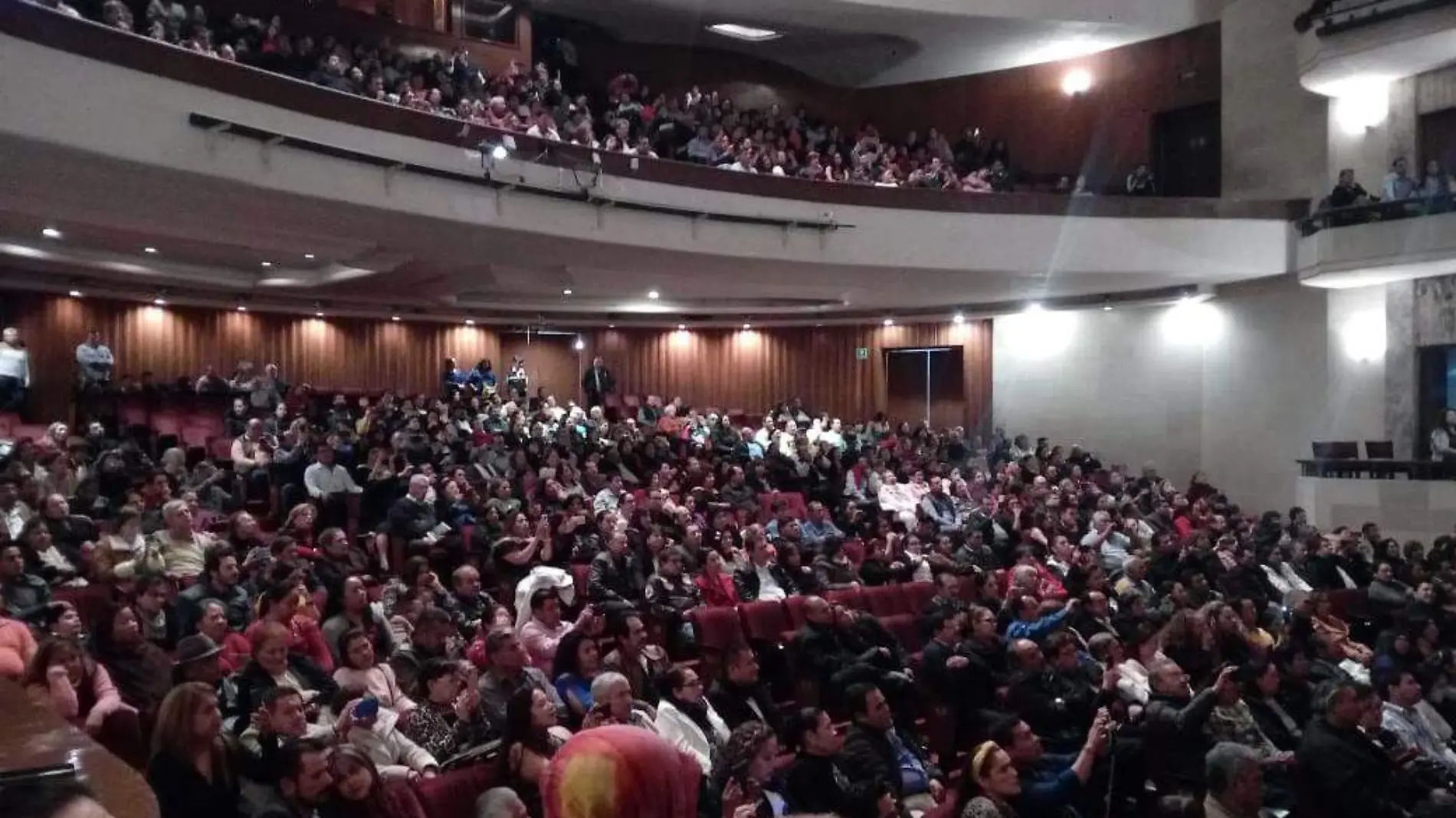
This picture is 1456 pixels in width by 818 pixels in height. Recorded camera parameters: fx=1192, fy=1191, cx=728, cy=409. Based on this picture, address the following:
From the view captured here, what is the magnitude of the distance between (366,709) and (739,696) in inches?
60.5

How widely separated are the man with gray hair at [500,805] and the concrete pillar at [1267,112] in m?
11.5

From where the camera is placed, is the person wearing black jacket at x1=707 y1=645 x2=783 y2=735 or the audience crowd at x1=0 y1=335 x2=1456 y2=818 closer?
the audience crowd at x1=0 y1=335 x2=1456 y2=818

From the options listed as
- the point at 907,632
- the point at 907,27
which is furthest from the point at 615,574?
the point at 907,27

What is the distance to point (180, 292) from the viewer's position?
1209cm

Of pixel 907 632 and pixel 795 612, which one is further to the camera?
pixel 907 632

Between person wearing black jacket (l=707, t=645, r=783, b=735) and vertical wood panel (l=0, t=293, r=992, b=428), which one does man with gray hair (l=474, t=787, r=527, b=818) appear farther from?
vertical wood panel (l=0, t=293, r=992, b=428)

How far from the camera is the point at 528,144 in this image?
8.76 meters

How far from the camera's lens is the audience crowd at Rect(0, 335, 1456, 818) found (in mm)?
3342

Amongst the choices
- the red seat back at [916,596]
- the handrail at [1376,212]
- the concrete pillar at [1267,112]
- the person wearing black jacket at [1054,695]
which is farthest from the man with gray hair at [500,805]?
the concrete pillar at [1267,112]

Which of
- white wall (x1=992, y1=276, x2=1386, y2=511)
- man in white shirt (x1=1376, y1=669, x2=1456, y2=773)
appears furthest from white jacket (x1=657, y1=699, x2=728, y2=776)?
white wall (x1=992, y1=276, x2=1386, y2=511)

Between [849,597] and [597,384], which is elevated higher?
[597,384]

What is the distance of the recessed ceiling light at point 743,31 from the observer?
44.8 feet

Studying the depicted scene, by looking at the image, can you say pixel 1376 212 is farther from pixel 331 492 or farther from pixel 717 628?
pixel 331 492

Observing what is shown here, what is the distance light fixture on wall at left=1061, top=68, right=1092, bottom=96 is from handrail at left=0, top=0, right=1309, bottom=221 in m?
3.07
